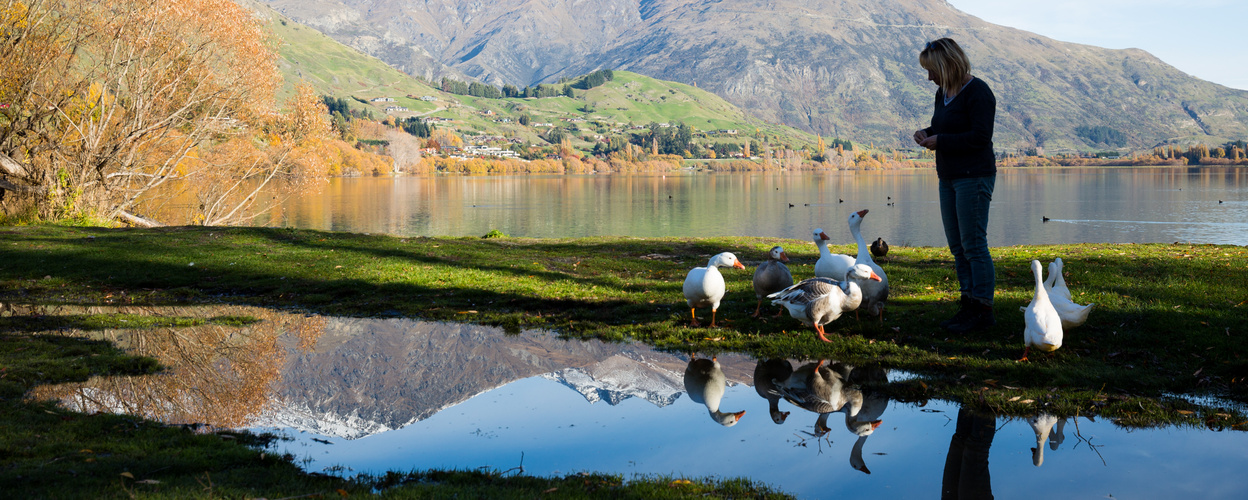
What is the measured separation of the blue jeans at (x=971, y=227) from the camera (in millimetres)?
8023

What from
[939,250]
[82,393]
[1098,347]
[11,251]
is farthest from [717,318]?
[11,251]

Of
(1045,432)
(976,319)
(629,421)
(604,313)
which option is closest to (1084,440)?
(1045,432)

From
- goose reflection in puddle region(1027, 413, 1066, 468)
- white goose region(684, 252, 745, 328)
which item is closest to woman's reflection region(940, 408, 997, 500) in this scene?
goose reflection in puddle region(1027, 413, 1066, 468)

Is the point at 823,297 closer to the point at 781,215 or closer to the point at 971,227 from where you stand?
the point at 971,227

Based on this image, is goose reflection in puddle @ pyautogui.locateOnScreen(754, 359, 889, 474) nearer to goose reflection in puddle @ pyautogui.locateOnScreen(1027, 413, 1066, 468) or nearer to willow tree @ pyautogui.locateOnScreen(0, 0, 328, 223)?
goose reflection in puddle @ pyautogui.locateOnScreen(1027, 413, 1066, 468)

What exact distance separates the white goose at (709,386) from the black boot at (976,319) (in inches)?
128

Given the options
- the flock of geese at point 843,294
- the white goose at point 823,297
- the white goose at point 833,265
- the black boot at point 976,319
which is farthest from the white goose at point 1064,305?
the white goose at point 833,265

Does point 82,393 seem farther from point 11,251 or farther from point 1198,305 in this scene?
point 11,251

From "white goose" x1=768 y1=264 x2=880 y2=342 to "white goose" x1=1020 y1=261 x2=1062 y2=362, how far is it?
1945 millimetres

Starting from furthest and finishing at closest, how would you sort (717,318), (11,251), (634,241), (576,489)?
(634,241) → (11,251) → (717,318) → (576,489)

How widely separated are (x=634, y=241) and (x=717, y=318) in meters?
14.9

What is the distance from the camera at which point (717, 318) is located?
34.7 ft

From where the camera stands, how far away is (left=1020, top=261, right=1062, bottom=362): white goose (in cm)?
734

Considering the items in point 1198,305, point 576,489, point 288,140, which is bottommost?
point 576,489
